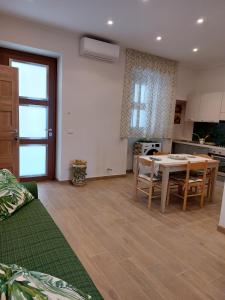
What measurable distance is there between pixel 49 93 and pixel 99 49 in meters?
1.30

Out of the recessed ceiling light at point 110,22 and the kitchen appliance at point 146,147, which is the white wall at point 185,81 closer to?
the kitchen appliance at point 146,147

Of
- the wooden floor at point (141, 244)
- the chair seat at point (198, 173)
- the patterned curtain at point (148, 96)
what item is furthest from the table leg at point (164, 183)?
the patterned curtain at point (148, 96)

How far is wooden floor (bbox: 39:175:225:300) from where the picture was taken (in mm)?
1775

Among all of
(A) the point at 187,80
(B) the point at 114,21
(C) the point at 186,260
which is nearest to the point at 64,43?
(B) the point at 114,21

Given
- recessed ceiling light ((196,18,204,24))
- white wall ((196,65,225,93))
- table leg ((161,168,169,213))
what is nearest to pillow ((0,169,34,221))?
table leg ((161,168,169,213))

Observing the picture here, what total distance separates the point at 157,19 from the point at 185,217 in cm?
297

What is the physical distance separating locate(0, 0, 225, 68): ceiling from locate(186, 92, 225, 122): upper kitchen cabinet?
48.9 inches

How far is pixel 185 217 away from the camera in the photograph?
309 cm

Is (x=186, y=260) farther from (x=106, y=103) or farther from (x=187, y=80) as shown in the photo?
(x=187, y=80)

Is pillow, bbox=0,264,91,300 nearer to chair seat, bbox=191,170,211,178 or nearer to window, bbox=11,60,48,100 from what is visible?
chair seat, bbox=191,170,211,178

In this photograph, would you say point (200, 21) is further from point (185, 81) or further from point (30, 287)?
point (30, 287)

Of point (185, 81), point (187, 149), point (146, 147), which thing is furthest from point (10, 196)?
point (185, 81)

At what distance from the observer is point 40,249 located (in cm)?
140

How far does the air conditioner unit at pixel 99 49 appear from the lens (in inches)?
153
